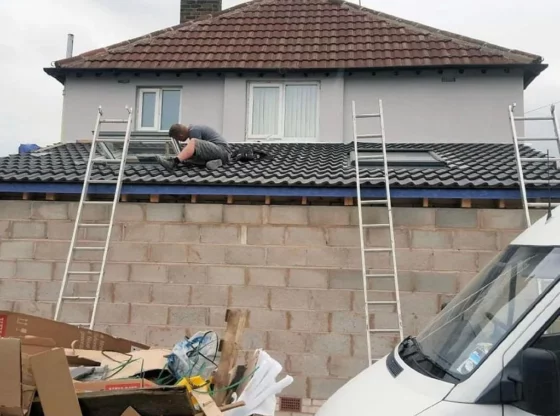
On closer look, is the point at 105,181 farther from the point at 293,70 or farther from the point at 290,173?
the point at 293,70

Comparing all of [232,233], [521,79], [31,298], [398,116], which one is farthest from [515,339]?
[521,79]

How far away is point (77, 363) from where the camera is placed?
13.8 ft

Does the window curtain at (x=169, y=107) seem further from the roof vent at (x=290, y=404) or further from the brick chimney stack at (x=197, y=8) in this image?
the roof vent at (x=290, y=404)

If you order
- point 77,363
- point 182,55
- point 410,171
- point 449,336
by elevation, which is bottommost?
point 77,363

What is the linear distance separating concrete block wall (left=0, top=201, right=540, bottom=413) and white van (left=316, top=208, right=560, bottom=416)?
9.86 ft

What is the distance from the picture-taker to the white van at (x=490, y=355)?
2330mm

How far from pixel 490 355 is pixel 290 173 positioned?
481cm

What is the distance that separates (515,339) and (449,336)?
0.56 metres

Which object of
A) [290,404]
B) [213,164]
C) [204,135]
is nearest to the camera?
[290,404]

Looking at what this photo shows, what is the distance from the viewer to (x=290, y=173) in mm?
7055

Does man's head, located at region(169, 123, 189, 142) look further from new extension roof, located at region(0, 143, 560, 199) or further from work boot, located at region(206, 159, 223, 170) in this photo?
work boot, located at region(206, 159, 223, 170)

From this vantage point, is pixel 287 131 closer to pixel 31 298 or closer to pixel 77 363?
pixel 31 298

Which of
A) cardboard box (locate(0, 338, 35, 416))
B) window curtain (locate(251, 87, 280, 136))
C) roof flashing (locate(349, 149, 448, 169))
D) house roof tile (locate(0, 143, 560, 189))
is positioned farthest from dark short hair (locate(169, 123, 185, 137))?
cardboard box (locate(0, 338, 35, 416))

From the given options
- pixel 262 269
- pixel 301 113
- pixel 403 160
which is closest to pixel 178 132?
pixel 262 269
